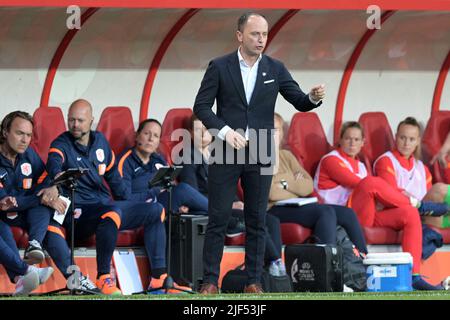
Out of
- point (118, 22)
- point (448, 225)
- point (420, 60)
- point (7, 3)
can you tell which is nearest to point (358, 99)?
point (420, 60)

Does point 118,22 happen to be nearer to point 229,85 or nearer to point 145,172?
point 145,172

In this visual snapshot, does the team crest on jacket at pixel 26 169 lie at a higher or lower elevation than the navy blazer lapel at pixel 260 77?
lower

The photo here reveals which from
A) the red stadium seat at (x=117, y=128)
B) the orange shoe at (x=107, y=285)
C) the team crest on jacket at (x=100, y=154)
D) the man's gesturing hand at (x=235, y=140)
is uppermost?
the red stadium seat at (x=117, y=128)

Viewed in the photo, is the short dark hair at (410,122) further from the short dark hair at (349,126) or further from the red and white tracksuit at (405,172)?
the short dark hair at (349,126)

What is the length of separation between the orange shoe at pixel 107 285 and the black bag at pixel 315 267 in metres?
1.37

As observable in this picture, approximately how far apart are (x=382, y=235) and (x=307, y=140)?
3.82ft

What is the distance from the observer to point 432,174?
35.6ft

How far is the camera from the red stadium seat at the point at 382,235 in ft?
32.6

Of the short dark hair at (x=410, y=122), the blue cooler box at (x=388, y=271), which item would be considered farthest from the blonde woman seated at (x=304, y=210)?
the short dark hair at (x=410, y=122)

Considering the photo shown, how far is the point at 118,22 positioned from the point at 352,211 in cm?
253

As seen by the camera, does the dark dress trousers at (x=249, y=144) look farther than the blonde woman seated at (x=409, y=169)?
No

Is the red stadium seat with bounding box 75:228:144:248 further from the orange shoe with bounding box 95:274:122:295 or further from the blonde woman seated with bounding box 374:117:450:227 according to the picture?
the blonde woman seated with bounding box 374:117:450:227

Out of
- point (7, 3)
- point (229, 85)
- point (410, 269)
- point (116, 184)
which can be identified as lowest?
point (410, 269)

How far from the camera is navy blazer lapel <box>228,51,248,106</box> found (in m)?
7.30
